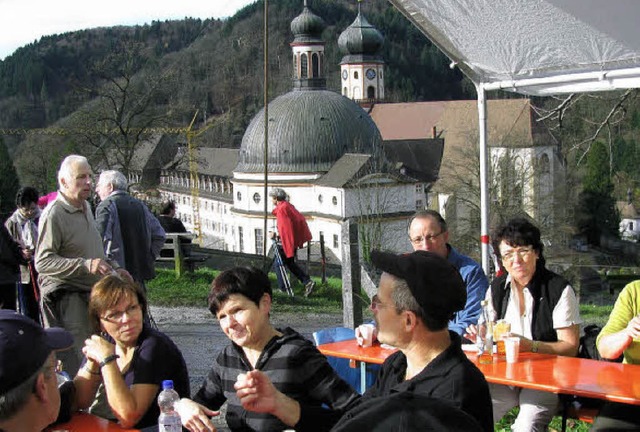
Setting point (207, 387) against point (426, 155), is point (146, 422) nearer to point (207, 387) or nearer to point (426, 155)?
point (207, 387)

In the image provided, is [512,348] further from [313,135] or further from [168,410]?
[313,135]

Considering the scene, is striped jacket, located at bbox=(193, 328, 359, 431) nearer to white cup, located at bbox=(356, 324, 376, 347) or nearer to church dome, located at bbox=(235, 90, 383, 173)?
white cup, located at bbox=(356, 324, 376, 347)

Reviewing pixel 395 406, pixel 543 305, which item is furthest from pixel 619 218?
pixel 395 406

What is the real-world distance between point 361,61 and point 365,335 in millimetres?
105488

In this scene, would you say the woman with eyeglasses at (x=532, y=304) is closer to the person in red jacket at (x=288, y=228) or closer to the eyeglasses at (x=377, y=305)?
the eyeglasses at (x=377, y=305)

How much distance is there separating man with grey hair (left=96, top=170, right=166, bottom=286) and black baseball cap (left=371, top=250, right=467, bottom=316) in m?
4.22

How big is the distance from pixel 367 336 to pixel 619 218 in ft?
164

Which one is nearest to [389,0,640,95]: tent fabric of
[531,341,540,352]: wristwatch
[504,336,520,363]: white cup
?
[531,341,540,352]: wristwatch

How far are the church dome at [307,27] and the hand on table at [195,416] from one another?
84.7m

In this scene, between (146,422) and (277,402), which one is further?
(146,422)

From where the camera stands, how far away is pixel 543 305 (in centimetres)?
455

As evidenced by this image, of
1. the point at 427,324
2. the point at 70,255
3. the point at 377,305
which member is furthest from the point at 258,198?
the point at 427,324

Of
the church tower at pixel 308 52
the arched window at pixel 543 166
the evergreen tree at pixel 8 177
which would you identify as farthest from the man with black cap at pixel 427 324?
the church tower at pixel 308 52

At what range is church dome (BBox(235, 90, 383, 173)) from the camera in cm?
7600
